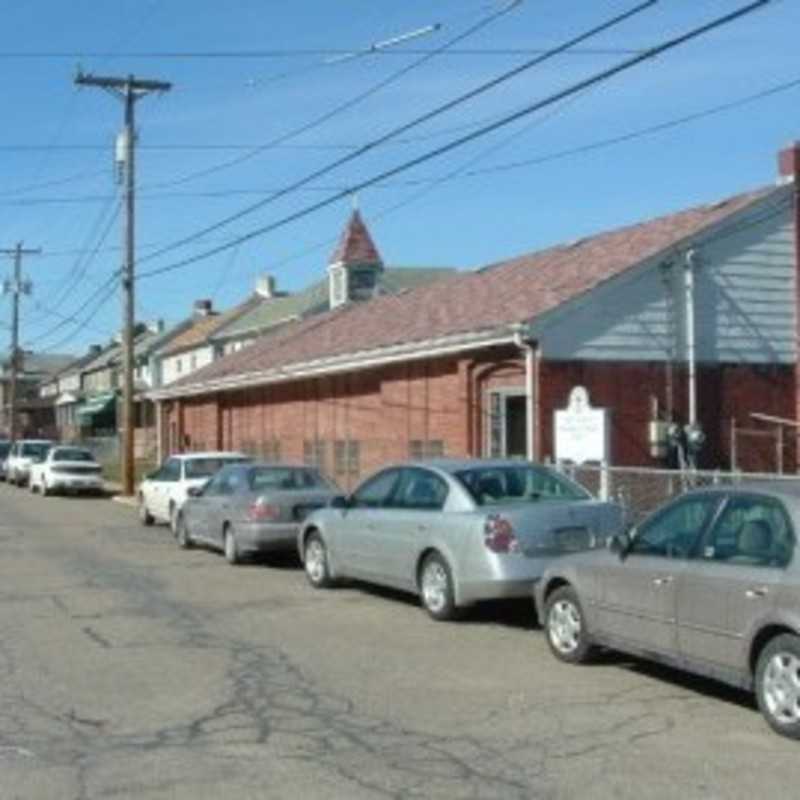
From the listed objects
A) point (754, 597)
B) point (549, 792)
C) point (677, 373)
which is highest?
point (677, 373)

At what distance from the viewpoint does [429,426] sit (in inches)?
1077

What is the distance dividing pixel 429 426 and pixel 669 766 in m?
19.6

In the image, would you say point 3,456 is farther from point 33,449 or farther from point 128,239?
point 128,239

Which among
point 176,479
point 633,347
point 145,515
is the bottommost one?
point 145,515

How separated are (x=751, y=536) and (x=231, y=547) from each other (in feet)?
38.1

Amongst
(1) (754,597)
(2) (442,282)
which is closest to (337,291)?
(2) (442,282)

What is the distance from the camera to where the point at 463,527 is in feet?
44.5

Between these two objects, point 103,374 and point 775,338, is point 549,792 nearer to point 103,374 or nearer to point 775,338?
point 775,338

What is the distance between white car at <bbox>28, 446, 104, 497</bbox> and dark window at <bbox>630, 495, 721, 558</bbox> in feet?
113

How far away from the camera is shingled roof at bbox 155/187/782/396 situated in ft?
80.5

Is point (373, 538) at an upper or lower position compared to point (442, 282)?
lower

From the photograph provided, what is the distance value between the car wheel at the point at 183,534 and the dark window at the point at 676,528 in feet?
42.1

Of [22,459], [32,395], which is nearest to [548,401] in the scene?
[22,459]

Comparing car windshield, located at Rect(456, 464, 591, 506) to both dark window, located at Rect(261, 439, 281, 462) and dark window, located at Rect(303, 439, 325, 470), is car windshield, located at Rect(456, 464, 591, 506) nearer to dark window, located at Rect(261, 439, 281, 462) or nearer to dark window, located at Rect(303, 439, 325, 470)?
dark window, located at Rect(303, 439, 325, 470)
